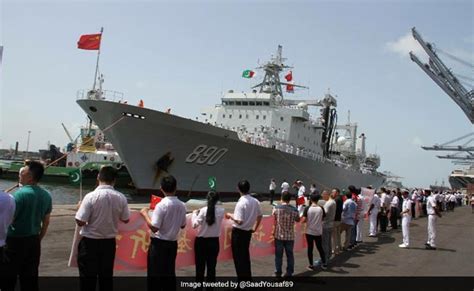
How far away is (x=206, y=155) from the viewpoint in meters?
20.6

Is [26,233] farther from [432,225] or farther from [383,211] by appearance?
[383,211]

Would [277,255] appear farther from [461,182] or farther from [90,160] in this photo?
[461,182]

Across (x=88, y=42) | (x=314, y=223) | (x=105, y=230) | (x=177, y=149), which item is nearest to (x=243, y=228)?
(x=314, y=223)

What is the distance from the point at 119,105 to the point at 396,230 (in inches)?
489

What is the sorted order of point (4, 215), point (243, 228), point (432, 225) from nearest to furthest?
point (4, 215) < point (243, 228) < point (432, 225)

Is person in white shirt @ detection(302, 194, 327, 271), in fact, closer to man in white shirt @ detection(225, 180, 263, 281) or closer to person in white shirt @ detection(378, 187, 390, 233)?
man in white shirt @ detection(225, 180, 263, 281)

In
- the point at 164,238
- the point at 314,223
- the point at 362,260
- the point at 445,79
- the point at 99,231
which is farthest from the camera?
the point at 445,79

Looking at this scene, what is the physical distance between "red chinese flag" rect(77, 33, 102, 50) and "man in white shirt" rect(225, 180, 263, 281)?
18141mm

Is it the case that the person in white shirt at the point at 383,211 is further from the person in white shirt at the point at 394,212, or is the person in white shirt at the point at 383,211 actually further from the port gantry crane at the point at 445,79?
the port gantry crane at the point at 445,79

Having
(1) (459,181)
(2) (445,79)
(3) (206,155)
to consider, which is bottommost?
(3) (206,155)

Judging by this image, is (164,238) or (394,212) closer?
(164,238)

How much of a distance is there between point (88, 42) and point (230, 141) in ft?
29.5

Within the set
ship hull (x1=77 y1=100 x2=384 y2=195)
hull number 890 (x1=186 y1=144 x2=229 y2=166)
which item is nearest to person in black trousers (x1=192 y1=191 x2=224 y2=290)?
ship hull (x1=77 y1=100 x2=384 y2=195)

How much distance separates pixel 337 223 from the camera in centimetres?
817
